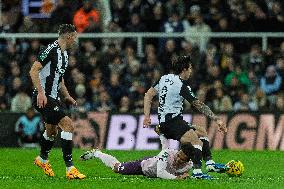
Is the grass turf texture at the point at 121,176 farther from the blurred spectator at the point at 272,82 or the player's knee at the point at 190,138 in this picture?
the blurred spectator at the point at 272,82

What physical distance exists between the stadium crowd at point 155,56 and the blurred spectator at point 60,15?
2 centimetres

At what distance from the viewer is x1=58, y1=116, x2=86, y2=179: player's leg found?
16578 mm

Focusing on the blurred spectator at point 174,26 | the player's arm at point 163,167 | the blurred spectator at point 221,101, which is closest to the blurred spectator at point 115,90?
the blurred spectator at point 174,26

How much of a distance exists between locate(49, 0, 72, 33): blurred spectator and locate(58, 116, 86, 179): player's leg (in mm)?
11855

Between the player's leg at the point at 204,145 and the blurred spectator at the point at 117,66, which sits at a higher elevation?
the blurred spectator at the point at 117,66

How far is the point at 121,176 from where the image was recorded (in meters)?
17.3

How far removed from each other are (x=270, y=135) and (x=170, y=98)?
8.94m

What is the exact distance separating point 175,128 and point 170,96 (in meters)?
0.50

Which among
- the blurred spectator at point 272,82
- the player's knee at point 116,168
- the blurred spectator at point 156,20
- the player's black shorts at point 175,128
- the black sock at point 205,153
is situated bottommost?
the player's knee at point 116,168

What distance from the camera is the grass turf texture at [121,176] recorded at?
15.6 m

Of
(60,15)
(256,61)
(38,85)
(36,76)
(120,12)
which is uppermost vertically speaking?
(120,12)

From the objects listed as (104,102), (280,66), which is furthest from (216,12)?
(104,102)

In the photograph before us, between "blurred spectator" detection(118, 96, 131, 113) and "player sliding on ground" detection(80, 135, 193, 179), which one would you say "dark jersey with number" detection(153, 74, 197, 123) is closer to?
"player sliding on ground" detection(80, 135, 193, 179)

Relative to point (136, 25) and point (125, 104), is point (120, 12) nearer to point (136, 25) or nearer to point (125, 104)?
point (136, 25)
